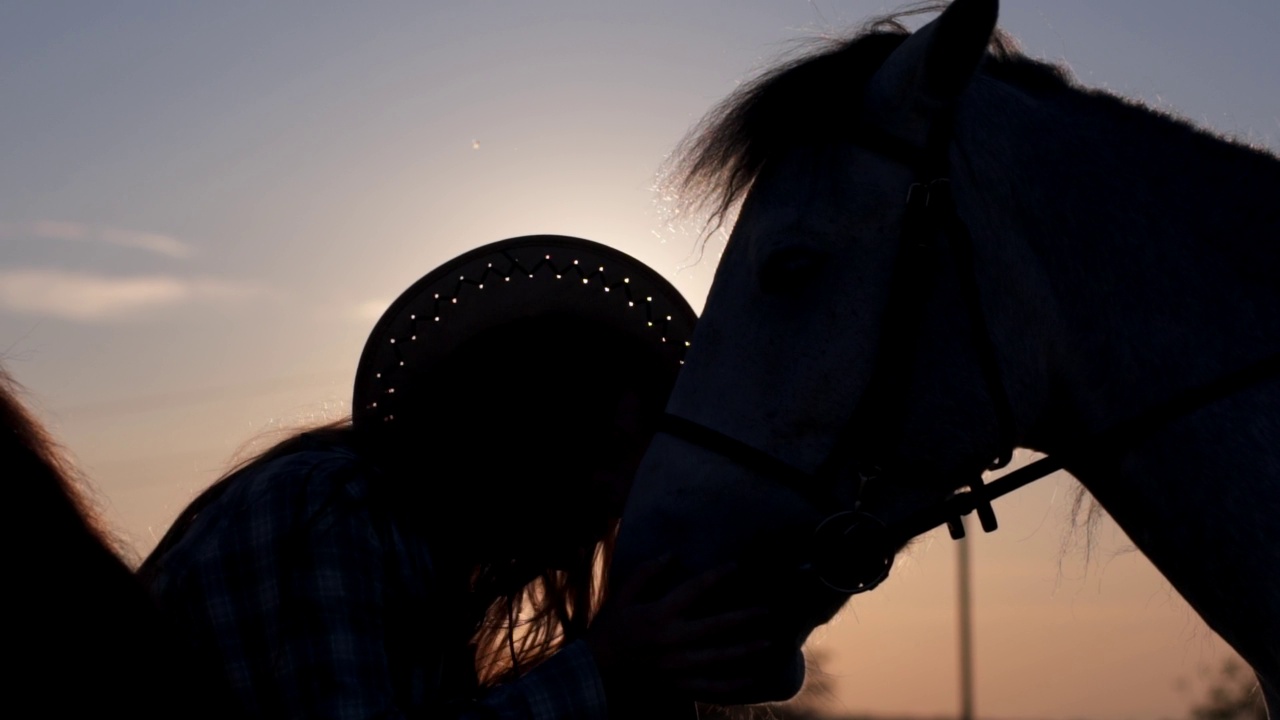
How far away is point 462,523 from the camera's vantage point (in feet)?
8.41

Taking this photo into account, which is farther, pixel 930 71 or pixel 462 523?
pixel 462 523

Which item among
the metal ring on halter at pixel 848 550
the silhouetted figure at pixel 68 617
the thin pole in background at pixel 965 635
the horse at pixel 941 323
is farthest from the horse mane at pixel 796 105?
the thin pole in background at pixel 965 635

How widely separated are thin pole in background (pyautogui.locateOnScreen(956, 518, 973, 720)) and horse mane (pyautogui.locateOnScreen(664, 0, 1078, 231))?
→ 21.1 meters

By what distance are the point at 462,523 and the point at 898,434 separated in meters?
1.01

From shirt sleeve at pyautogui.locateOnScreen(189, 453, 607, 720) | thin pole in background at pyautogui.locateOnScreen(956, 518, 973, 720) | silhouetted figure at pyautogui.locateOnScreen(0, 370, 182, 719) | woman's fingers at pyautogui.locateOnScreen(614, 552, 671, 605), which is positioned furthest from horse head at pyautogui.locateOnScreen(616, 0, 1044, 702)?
thin pole in background at pyautogui.locateOnScreen(956, 518, 973, 720)

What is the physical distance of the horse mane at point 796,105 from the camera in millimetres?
2576

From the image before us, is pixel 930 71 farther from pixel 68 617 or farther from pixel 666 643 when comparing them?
pixel 68 617

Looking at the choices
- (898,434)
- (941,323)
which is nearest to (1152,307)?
(941,323)

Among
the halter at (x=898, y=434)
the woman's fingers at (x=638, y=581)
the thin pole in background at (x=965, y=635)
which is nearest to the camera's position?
the woman's fingers at (x=638, y=581)

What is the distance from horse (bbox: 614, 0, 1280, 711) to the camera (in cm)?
228

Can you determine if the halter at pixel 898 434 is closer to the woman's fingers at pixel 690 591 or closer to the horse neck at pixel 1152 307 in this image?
the horse neck at pixel 1152 307

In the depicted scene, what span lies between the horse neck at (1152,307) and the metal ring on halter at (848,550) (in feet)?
1.41

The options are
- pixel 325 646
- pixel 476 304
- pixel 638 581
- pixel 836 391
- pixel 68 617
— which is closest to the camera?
pixel 68 617

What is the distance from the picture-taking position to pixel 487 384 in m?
2.64
